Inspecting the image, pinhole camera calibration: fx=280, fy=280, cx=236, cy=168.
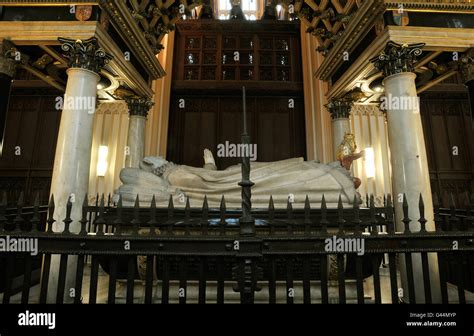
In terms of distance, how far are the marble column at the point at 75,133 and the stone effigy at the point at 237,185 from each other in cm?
64

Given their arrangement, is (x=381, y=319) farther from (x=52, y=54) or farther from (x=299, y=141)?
(x=299, y=141)

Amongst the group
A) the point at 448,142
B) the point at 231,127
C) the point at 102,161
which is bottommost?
the point at 102,161

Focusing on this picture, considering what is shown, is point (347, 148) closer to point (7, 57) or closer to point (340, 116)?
point (340, 116)

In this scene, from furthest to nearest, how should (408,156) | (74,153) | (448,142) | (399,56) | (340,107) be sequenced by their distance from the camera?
1. (448,142)
2. (340,107)
3. (399,56)
4. (408,156)
5. (74,153)

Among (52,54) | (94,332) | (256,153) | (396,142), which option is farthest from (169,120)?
(94,332)

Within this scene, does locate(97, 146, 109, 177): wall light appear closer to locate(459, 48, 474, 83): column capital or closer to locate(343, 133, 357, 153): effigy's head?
locate(343, 133, 357, 153): effigy's head

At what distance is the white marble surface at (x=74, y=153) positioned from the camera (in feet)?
10.9

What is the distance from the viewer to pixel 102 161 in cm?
640

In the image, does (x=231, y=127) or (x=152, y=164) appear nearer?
(x=152, y=164)

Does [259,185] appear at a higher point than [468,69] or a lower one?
lower

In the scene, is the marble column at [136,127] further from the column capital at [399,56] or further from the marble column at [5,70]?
the column capital at [399,56]

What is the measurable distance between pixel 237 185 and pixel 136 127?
3.68m

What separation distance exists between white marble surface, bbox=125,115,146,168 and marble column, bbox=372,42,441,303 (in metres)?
4.62

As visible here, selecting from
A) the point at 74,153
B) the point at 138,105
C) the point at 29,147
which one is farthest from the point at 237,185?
the point at 29,147
